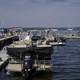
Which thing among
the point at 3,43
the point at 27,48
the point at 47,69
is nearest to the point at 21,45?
the point at 27,48

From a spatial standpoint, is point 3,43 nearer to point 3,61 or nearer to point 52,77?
point 3,61

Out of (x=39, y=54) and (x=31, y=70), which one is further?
(x=39, y=54)

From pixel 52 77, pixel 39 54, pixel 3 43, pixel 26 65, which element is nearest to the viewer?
pixel 26 65

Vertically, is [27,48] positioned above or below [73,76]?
above

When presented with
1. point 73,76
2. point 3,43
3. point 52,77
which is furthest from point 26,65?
point 3,43

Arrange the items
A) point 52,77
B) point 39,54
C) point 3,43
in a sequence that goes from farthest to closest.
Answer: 1. point 3,43
2. point 39,54
3. point 52,77

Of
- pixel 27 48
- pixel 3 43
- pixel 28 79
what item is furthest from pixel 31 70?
pixel 3 43

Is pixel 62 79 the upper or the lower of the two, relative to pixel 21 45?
lower

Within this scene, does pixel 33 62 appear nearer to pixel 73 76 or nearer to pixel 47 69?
pixel 47 69

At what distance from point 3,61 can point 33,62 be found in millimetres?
4738

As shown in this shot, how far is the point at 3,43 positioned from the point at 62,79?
28587 mm

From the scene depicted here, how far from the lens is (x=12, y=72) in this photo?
41156 mm

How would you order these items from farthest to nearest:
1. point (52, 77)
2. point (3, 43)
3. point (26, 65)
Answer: point (3, 43), point (52, 77), point (26, 65)

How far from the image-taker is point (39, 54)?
46250 mm
